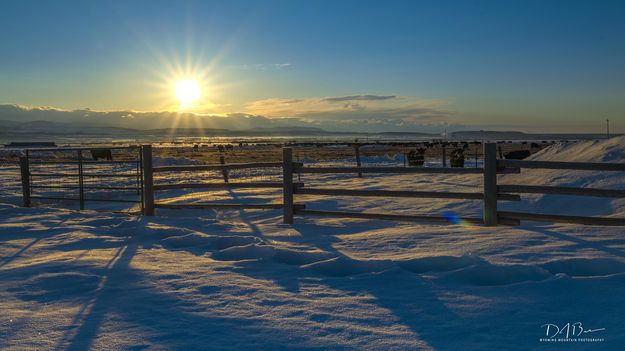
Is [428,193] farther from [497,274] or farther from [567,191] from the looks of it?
[497,274]

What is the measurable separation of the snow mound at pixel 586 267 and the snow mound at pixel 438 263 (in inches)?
28.2

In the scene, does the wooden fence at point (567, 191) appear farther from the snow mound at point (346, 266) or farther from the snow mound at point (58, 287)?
the snow mound at point (58, 287)

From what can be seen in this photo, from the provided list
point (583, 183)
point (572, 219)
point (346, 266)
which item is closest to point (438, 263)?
point (346, 266)

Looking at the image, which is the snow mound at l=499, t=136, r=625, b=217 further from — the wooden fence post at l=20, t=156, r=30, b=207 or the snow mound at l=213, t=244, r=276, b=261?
the wooden fence post at l=20, t=156, r=30, b=207

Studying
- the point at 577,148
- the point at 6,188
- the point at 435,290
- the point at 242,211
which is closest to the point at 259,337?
the point at 435,290

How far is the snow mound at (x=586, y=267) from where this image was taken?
15.9ft

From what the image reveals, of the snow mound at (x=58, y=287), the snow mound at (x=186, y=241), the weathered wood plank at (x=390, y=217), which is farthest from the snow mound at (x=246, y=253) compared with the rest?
the weathered wood plank at (x=390, y=217)

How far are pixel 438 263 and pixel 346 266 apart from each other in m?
0.97

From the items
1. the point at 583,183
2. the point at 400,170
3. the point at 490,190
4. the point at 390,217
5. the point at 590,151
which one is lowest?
the point at 390,217

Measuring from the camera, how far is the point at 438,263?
520 cm

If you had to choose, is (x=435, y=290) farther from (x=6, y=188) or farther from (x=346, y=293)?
(x=6, y=188)

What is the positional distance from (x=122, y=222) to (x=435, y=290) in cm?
607

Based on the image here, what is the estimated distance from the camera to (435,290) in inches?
175

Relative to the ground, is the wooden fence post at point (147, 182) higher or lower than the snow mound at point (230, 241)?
higher
